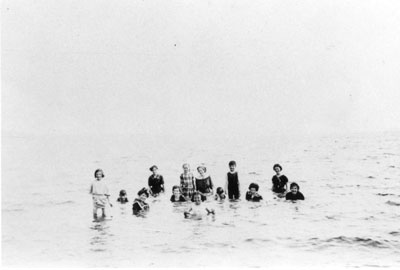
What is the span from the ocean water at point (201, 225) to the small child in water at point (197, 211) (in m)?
0.24

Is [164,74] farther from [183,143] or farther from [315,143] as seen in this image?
[315,143]

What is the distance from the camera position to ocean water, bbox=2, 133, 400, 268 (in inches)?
326

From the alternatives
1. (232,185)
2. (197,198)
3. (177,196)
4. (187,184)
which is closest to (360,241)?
(197,198)

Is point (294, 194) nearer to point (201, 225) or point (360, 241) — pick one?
point (360, 241)

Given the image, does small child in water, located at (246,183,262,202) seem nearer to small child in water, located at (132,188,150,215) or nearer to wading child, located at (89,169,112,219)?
small child in water, located at (132,188,150,215)

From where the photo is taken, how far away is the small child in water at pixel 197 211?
10523mm

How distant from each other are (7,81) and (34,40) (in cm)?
145

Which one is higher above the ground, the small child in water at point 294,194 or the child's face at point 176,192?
the child's face at point 176,192

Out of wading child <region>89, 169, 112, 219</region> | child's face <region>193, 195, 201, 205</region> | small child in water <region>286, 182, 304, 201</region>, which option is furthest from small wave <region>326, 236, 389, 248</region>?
wading child <region>89, 169, 112, 219</region>

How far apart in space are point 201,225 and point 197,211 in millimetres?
993

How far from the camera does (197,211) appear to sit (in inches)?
423

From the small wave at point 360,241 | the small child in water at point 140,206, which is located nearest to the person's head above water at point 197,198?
the small child in water at point 140,206

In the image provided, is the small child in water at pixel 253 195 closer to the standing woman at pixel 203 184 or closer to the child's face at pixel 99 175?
the standing woman at pixel 203 184

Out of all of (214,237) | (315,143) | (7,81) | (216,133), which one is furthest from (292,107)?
(7,81)
